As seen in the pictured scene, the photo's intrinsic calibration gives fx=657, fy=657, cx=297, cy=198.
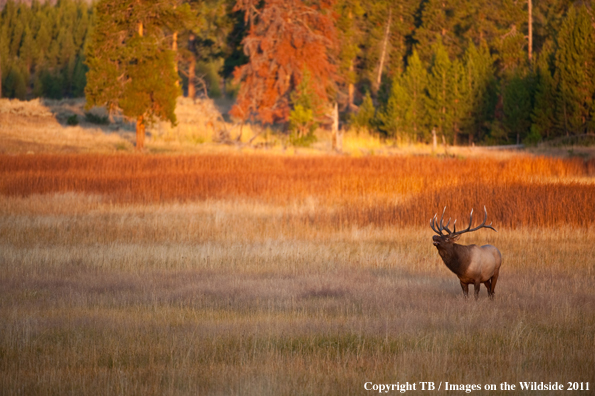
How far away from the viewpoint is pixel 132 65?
32.8 m

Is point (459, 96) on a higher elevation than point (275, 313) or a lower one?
higher

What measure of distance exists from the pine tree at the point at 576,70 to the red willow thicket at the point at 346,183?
9.36 meters

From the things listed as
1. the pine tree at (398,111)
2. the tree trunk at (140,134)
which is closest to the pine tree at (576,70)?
the pine tree at (398,111)

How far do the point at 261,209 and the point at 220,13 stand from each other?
30.8 metres

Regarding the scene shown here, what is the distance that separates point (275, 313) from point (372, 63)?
46.8 metres

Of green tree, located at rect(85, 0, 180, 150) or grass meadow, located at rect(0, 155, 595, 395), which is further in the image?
green tree, located at rect(85, 0, 180, 150)

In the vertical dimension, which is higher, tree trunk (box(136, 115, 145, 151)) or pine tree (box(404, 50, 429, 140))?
pine tree (box(404, 50, 429, 140))

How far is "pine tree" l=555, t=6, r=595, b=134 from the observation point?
32656mm

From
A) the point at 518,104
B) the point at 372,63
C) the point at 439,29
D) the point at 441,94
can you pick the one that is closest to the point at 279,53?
the point at 441,94

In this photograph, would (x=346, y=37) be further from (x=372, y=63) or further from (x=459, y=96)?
(x=459, y=96)

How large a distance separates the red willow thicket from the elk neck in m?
7.15

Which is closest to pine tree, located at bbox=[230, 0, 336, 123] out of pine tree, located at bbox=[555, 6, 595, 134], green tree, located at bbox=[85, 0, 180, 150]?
green tree, located at bbox=[85, 0, 180, 150]

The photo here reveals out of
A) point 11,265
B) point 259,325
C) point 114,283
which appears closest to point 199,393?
point 259,325

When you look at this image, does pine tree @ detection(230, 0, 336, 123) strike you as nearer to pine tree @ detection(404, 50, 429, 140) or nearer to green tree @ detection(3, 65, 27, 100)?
pine tree @ detection(404, 50, 429, 140)
